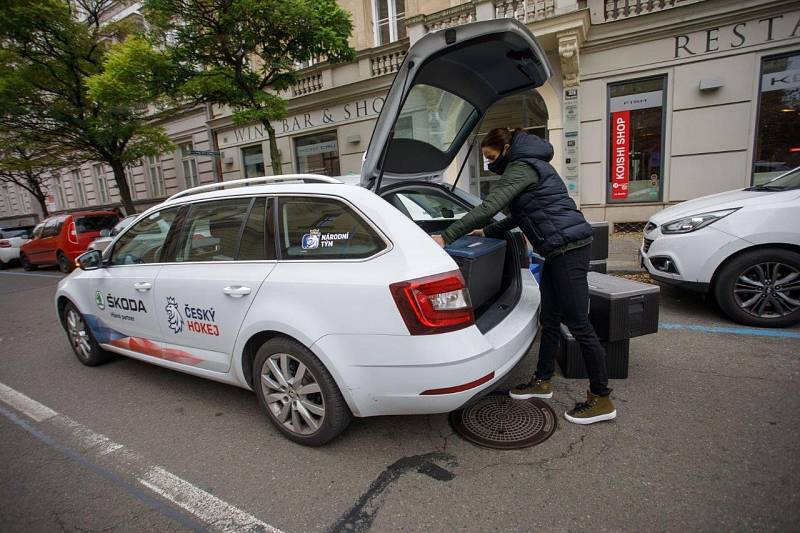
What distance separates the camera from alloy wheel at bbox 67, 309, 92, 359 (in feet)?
14.1

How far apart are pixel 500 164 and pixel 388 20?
467 inches

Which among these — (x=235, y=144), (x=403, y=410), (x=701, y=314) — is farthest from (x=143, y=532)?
(x=235, y=144)

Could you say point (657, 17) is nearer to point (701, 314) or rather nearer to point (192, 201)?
point (701, 314)

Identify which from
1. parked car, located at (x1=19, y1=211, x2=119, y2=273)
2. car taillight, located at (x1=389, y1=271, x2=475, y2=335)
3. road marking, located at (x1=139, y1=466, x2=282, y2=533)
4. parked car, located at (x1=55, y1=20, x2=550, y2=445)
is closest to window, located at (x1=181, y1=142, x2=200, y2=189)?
parked car, located at (x1=19, y1=211, x2=119, y2=273)

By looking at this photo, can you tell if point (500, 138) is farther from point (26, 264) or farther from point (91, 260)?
point (26, 264)

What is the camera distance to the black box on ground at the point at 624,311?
10.4 ft

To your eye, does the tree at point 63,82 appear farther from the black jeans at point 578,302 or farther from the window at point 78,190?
the window at point 78,190

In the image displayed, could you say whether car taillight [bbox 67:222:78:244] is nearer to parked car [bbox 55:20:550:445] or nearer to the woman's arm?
parked car [bbox 55:20:550:445]

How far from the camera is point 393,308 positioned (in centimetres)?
221

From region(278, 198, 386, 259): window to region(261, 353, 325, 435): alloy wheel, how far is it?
668 millimetres

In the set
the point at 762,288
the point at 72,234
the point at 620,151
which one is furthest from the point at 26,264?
the point at 762,288

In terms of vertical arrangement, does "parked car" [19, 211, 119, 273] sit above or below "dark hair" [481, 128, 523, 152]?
below

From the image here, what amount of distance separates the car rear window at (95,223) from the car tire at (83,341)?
8.69m

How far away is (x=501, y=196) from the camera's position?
2.67 meters
